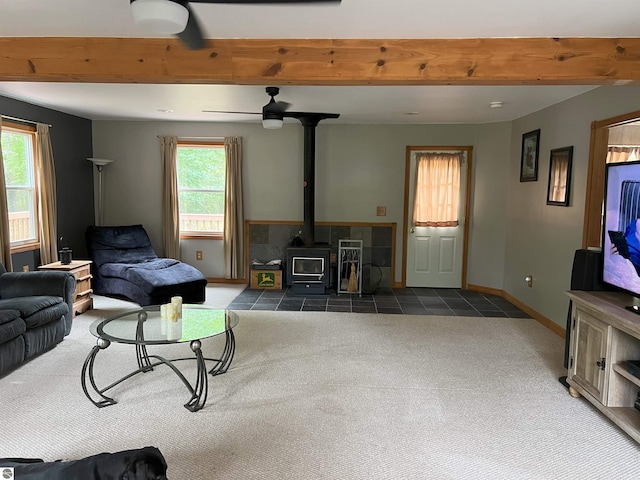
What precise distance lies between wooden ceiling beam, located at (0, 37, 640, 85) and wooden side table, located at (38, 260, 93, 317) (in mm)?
2379

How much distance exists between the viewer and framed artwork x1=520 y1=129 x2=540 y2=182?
4852mm

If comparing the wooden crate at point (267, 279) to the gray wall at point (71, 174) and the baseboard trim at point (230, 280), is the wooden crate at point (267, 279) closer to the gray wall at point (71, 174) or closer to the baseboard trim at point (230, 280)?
the baseboard trim at point (230, 280)

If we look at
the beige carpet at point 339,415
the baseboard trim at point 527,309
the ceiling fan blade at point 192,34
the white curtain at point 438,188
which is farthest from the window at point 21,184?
the baseboard trim at point 527,309

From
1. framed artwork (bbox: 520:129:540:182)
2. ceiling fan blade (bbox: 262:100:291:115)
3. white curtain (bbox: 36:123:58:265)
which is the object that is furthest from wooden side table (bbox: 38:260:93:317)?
framed artwork (bbox: 520:129:540:182)

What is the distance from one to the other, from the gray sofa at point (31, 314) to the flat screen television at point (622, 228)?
4.04 metres

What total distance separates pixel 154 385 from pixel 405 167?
438 centimetres

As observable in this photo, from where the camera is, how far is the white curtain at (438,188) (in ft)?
20.1

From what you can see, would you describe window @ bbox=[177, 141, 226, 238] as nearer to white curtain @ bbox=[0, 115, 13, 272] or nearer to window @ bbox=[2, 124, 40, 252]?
window @ bbox=[2, 124, 40, 252]

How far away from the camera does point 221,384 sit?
3059mm

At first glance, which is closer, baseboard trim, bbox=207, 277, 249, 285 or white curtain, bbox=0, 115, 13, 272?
white curtain, bbox=0, 115, 13, 272

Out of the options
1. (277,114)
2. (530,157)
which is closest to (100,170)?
(277,114)

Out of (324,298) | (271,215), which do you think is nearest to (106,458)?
(324,298)

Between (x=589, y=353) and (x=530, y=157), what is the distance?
2845 mm

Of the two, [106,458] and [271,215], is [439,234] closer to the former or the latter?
[271,215]
